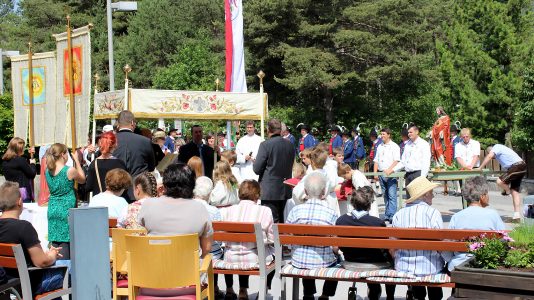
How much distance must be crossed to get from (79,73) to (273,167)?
2820 millimetres

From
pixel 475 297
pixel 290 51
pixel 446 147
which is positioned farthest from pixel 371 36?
pixel 475 297

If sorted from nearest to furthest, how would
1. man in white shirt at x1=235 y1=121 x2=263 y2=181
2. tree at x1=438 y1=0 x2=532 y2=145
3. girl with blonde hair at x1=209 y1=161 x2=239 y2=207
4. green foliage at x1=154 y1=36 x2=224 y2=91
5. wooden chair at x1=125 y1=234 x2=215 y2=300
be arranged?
wooden chair at x1=125 y1=234 x2=215 y2=300, girl with blonde hair at x1=209 y1=161 x2=239 y2=207, man in white shirt at x1=235 y1=121 x2=263 y2=181, tree at x1=438 y1=0 x2=532 y2=145, green foliage at x1=154 y1=36 x2=224 y2=91

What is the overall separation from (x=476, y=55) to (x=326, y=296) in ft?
85.2

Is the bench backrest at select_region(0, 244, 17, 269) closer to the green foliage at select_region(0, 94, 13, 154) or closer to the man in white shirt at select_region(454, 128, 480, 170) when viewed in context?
the man in white shirt at select_region(454, 128, 480, 170)

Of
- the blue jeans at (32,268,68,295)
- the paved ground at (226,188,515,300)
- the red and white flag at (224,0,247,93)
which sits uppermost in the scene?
the red and white flag at (224,0,247,93)

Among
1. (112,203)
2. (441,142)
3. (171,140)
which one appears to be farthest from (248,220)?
(171,140)

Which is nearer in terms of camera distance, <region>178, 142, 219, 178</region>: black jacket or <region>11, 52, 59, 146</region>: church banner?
<region>178, 142, 219, 178</region>: black jacket

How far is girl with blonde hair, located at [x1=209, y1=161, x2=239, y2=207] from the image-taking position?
403 inches

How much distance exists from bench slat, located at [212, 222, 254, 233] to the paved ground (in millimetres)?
511

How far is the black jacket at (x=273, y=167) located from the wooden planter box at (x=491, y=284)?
224 inches

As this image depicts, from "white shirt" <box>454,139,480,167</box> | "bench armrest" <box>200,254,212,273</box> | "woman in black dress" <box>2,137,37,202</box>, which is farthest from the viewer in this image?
"white shirt" <box>454,139,480,167</box>

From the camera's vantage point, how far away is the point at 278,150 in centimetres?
1181

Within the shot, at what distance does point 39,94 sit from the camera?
14180 mm

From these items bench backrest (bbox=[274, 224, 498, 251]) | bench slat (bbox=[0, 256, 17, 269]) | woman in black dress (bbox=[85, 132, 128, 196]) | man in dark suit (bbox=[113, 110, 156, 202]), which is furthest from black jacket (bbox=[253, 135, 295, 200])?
bench slat (bbox=[0, 256, 17, 269])
